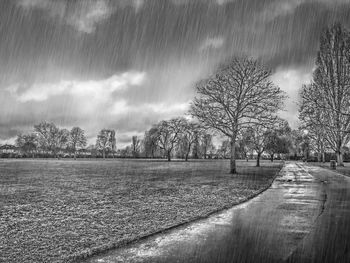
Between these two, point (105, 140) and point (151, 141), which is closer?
point (151, 141)

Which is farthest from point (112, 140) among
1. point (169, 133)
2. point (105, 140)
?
point (169, 133)

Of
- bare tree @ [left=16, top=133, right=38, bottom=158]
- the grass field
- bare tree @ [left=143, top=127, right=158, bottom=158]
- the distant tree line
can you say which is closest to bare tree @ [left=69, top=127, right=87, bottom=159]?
bare tree @ [left=16, top=133, right=38, bottom=158]

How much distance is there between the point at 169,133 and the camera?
74625mm

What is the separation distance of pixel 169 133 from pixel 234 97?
50.3 metres

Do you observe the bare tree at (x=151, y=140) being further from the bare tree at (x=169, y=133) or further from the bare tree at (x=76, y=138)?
the bare tree at (x=76, y=138)

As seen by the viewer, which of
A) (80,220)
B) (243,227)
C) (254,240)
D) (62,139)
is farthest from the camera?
(62,139)

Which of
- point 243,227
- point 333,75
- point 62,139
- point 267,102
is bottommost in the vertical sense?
point 243,227

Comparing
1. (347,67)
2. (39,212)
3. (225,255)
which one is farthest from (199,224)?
(347,67)

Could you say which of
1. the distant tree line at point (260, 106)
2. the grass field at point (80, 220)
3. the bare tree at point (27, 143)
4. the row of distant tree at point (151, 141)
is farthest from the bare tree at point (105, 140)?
the grass field at point (80, 220)

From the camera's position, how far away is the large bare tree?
24.8 m

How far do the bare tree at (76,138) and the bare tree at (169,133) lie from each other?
3889cm

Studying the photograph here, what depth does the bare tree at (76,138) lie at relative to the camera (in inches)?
3878

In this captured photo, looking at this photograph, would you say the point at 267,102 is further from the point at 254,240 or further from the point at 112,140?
the point at 112,140

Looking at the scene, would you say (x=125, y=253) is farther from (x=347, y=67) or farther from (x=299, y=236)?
(x=347, y=67)
